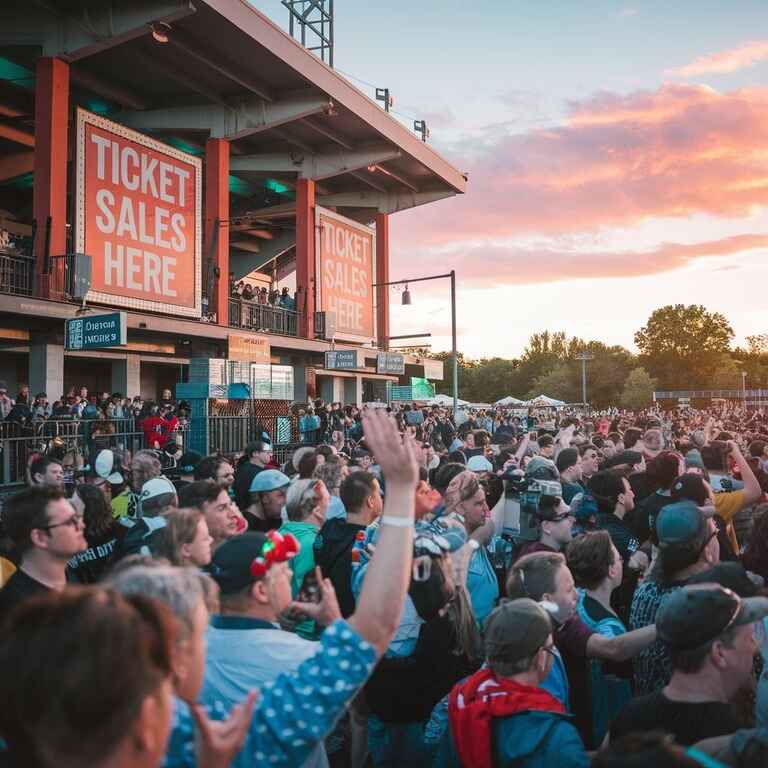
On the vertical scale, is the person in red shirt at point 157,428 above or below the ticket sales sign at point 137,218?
below

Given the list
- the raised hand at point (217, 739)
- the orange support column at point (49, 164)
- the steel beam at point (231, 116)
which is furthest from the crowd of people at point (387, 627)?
the steel beam at point (231, 116)

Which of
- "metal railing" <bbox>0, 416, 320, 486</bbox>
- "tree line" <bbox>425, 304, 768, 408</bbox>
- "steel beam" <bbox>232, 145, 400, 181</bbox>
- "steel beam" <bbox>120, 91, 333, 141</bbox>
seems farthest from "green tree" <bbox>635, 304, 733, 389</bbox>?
"metal railing" <bbox>0, 416, 320, 486</bbox>

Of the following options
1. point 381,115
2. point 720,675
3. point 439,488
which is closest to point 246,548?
point 720,675

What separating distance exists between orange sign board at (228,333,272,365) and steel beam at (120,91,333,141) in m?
7.60

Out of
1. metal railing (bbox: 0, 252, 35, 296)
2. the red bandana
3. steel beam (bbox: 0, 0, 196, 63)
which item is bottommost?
the red bandana

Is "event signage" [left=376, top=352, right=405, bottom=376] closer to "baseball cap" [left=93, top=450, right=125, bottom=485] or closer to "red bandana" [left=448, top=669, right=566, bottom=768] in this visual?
"baseball cap" [left=93, top=450, right=125, bottom=485]

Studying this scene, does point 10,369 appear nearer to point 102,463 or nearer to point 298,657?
point 102,463

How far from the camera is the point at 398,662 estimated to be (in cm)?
383

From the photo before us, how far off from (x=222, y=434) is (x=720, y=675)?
14.4 meters

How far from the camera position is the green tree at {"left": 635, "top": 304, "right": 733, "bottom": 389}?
110688 mm

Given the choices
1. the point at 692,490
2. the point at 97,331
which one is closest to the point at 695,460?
the point at 692,490

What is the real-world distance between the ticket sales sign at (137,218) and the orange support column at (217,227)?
1138mm

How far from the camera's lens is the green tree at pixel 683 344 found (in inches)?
4358

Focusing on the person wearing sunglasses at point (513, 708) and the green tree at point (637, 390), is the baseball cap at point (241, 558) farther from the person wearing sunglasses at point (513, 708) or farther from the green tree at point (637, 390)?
the green tree at point (637, 390)
